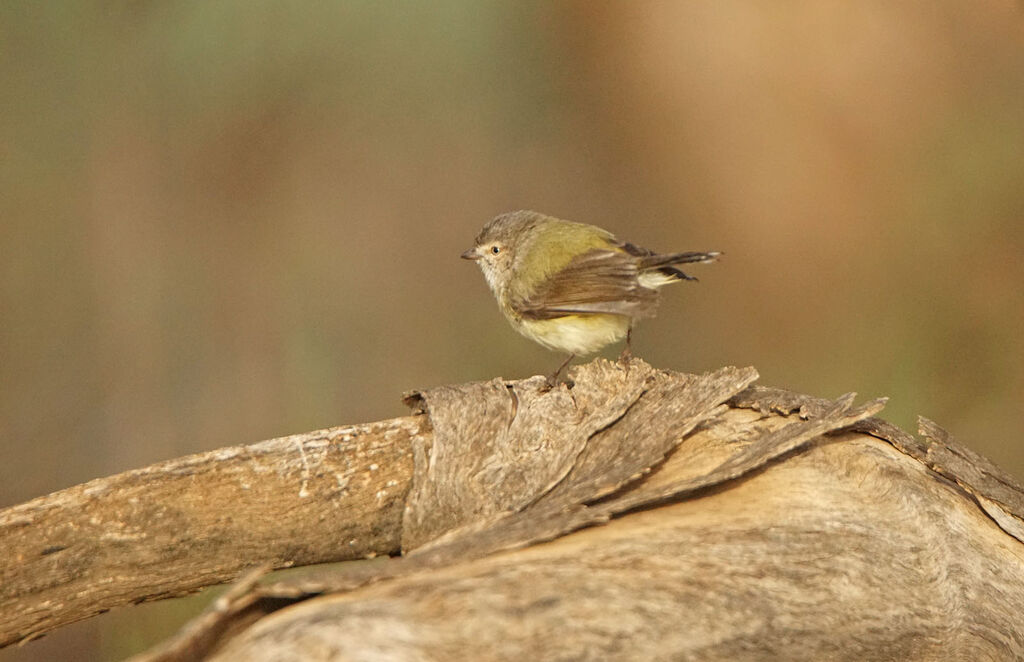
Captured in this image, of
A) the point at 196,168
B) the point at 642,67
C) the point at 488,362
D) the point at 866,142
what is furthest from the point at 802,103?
the point at 196,168

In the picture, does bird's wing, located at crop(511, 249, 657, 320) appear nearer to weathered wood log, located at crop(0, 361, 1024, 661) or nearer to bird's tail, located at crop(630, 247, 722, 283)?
bird's tail, located at crop(630, 247, 722, 283)

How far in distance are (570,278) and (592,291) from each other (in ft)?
0.40

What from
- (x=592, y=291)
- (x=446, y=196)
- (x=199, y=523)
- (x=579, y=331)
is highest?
(x=446, y=196)

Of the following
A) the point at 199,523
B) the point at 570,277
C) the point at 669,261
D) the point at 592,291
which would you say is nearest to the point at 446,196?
the point at 570,277

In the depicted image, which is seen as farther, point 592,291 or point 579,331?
point 579,331

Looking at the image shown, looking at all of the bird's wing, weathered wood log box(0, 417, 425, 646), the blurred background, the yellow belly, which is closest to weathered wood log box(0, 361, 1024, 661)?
weathered wood log box(0, 417, 425, 646)

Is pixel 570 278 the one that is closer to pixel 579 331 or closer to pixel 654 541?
pixel 579 331

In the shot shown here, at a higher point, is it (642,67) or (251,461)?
(642,67)

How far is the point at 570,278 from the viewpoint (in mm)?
2986

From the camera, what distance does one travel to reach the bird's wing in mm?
2781

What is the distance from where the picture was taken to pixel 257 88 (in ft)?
12.0

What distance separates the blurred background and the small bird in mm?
493

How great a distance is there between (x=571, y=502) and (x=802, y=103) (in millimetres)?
2476

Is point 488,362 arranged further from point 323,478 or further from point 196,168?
point 323,478
